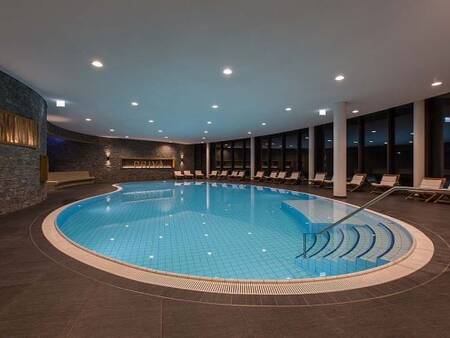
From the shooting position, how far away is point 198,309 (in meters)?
1.88

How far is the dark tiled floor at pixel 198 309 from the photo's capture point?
1625 millimetres

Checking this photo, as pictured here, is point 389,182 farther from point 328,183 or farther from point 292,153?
point 292,153

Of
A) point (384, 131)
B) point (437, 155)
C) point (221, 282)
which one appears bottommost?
point (221, 282)

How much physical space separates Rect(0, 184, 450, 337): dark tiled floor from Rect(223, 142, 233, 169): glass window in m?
20.5

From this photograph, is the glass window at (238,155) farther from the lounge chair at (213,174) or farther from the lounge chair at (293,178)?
the lounge chair at (293,178)

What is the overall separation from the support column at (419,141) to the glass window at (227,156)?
15.3 m

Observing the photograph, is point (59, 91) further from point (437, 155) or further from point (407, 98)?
point (437, 155)

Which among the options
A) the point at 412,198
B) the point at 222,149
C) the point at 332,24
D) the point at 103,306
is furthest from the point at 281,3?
the point at 222,149

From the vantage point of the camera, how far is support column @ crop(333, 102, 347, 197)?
331 inches

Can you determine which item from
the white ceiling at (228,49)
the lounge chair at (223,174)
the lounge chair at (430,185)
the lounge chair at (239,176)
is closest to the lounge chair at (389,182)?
the lounge chair at (430,185)

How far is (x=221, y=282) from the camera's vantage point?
2359 mm

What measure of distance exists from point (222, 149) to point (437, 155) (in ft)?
52.4

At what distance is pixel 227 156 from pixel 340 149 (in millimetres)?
15375

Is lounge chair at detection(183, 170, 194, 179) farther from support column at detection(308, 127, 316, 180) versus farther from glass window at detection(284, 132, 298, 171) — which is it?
support column at detection(308, 127, 316, 180)
